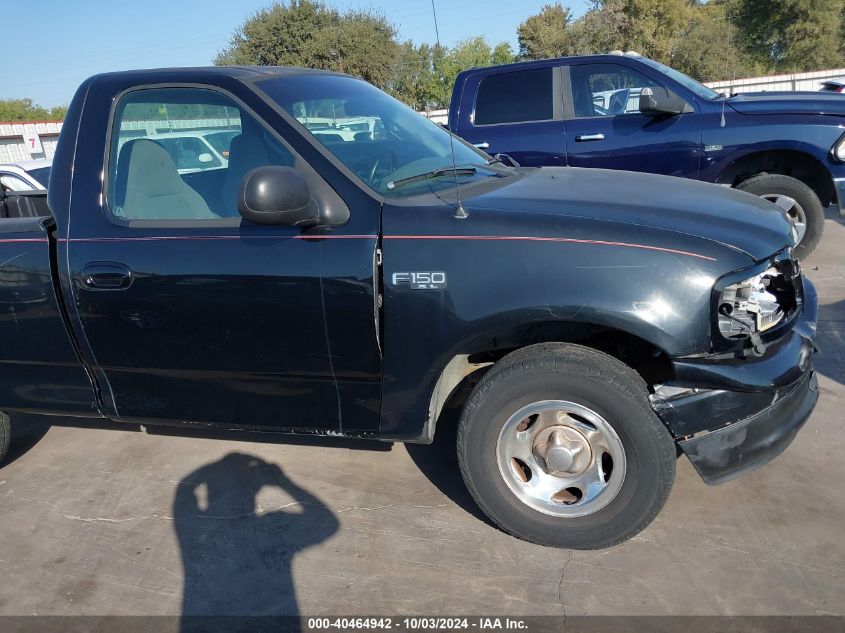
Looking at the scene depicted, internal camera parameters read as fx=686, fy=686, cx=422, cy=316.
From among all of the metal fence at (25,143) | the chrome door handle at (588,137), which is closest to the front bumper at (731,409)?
the chrome door handle at (588,137)

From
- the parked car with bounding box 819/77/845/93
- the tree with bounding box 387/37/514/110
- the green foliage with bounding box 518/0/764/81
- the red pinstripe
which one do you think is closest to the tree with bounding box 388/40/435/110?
the tree with bounding box 387/37/514/110

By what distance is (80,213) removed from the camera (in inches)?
122

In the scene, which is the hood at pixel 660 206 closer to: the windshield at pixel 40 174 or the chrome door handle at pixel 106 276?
the chrome door handle at pixel 106 276

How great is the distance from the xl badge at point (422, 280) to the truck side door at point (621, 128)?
4.55 meters

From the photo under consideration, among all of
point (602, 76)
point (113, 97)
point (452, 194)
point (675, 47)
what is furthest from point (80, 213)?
point (675, 47)

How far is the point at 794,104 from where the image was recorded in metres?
6.18

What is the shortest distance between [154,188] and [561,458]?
2.26 meters

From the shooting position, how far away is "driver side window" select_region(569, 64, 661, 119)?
22.2 ft

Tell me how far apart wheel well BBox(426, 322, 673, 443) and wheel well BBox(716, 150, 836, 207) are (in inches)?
165

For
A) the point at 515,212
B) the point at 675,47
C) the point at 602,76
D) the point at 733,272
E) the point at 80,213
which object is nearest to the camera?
the point at 733,272

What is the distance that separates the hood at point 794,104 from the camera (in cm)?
606

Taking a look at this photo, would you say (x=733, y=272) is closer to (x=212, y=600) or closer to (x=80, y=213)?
(x=212, y=600)

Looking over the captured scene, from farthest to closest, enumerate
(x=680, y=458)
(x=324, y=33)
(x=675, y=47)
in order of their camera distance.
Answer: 1. (x=324, y=33)
2. (x=675, y=47)
3. (x=680, y=458)

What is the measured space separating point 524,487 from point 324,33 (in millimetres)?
42502
